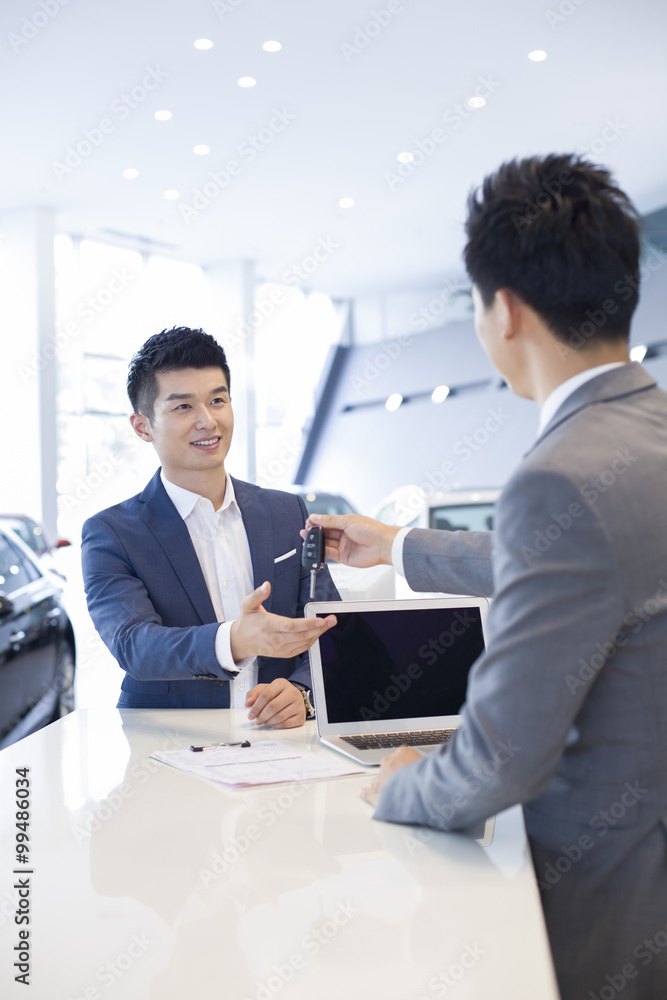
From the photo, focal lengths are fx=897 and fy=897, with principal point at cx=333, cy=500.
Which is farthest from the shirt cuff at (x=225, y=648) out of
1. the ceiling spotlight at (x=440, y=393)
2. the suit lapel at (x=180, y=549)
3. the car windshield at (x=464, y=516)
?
the ceiling spotlight at (x=440, y=393)

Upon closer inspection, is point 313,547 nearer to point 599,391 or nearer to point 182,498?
point 182,498

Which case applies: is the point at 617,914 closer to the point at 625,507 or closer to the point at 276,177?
the point at 625,507

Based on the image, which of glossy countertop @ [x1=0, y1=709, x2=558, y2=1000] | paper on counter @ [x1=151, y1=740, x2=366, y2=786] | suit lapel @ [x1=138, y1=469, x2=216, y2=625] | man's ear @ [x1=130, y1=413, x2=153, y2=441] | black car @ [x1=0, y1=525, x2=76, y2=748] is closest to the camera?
glossy countertop @ [x1=0, y1=709, x2=558, y2=1000]

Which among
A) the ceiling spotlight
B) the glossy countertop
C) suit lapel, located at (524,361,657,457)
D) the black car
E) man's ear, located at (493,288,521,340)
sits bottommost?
the black car

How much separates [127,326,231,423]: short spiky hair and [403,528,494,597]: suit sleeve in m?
0.96

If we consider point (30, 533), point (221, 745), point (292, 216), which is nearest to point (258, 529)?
point (221, 745)

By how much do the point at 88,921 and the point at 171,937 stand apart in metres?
0.11

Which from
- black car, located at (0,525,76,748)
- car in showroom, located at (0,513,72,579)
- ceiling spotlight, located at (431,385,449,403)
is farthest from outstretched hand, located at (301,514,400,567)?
ceiling spotlight, located at (431,385,449,403)

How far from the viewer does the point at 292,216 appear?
1129 cm

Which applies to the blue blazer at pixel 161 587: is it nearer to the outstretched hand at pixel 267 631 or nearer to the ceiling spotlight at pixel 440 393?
the outstretched hand at pixel 267 631

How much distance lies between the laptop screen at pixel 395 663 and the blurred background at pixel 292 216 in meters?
1.77

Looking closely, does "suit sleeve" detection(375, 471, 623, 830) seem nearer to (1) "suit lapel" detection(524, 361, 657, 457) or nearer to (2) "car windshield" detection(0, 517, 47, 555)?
(1) "suit lapel" detection(524, 361, 657, 457)

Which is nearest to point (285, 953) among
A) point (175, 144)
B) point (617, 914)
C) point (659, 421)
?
point (617, 914)

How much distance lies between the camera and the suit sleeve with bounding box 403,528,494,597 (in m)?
1.56
